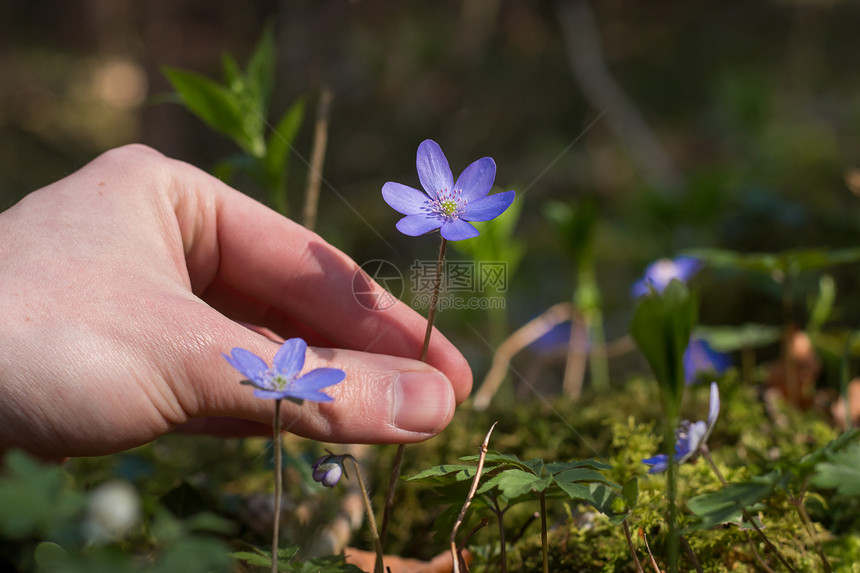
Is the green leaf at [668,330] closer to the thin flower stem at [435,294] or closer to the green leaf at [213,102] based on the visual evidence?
the thin flower stem at [435,294]

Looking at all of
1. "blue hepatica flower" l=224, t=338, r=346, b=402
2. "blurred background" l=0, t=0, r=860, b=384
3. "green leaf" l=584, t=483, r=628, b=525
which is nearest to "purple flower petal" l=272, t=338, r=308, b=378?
"blue hepatica flower" l=224, t=338, r=346, b=402

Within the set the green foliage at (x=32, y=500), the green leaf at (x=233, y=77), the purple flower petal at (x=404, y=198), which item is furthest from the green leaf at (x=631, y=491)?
the green leaf at (x=233, y=77)

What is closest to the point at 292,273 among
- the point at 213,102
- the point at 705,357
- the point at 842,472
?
the point at 213,102

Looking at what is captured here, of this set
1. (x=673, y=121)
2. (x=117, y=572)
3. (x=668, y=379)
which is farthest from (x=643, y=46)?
(x=117, y=572)

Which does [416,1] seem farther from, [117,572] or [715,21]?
[117,572]

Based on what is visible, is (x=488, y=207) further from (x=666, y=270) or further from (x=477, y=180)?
(x=666, y=270)

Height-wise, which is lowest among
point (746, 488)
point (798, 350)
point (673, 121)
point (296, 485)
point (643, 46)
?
point (296, 485)
